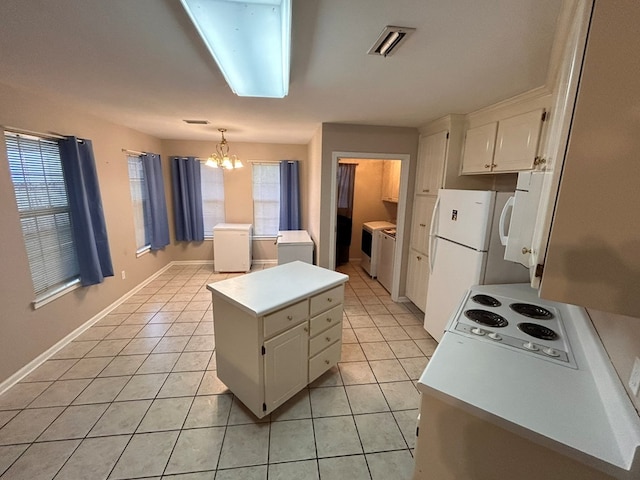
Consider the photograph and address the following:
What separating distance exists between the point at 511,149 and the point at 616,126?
1988mm

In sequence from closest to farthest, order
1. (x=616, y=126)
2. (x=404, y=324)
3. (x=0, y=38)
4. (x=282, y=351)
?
1. (x=616, y=126)
2. (x=0, y=38)
3. (x=282, y=351)
4. (x=404, y=324)

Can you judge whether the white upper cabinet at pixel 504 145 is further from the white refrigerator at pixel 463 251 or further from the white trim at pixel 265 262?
the white trim at pixel 265 262

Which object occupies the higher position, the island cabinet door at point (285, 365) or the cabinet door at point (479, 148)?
the cabinet door at point (479, 148)

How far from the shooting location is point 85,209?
270 centimetres

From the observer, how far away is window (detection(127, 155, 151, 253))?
398 centimetres

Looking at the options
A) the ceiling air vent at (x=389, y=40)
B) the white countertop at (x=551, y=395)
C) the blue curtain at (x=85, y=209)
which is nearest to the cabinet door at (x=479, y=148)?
the ceiling air vent at (x=389, y=40)

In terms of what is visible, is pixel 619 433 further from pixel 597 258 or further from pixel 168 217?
pixel 168 217

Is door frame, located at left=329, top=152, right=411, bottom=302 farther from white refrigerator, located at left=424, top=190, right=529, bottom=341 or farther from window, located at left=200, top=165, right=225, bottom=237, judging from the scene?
window, located at left=200, top=165, right=225, bottom=237

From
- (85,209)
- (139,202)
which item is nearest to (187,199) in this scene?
(139,202)

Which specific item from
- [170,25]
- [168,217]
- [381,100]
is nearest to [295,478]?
[170,25]

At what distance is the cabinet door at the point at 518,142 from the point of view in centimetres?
209

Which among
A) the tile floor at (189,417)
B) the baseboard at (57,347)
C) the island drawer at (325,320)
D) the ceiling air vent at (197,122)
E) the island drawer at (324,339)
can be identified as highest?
the ceiling air vent at (197,122)

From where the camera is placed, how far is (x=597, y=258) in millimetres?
679

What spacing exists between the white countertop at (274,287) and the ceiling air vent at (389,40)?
1496 mm
